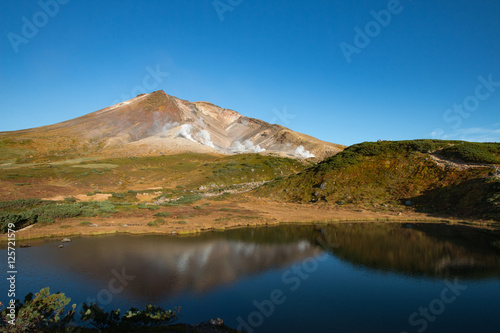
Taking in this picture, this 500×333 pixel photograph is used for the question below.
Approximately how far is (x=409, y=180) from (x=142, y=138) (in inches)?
5276

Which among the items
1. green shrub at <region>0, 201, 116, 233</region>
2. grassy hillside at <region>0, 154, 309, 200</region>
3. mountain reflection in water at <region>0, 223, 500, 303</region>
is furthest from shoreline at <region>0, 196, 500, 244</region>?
grassy hillside at <region>0, 154, 309, 200</region>

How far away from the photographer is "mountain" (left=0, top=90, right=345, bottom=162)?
113 m

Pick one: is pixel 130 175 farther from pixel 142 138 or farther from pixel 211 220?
pixel 142 138

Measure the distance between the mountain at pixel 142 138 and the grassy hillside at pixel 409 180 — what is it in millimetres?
59423

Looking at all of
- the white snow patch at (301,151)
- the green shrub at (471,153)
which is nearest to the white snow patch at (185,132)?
the white snow patch at (301,151)

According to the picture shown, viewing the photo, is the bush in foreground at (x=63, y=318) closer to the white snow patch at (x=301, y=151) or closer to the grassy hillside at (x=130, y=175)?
the grassy hillside at (x=130, y=175)

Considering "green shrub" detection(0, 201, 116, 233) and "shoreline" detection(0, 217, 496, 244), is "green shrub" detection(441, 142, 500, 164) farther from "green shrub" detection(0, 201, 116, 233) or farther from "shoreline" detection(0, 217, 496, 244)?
"green shrub" detection(0, 201, 116, 233)

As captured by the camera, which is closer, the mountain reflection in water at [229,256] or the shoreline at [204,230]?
the mountain reflection in water at [229,256]

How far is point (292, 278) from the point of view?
17203 millimetres

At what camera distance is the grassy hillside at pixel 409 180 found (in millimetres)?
35500

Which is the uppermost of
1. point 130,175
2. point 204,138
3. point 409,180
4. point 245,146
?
point 204,138

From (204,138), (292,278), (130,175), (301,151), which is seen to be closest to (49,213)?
(292,278)

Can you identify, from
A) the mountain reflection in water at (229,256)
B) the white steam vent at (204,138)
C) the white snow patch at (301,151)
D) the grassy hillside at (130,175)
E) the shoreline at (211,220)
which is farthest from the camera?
the white steam vent at (204,138)

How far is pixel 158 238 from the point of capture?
86.0ft
